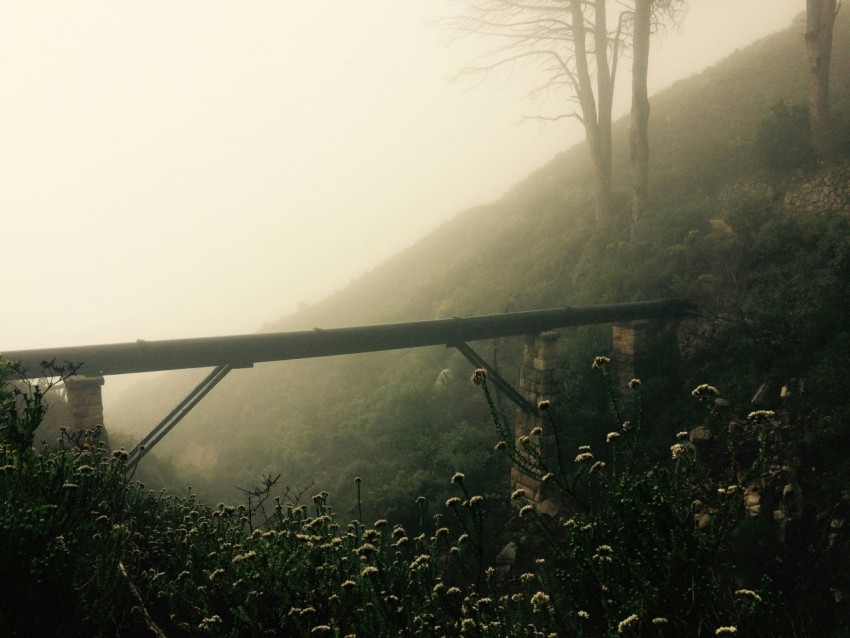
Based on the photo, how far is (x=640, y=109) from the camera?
15.6m

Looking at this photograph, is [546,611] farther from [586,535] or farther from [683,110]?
[683,110]

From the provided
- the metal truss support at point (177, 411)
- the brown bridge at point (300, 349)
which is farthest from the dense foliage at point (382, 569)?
the brown bridge at point (300, 349)

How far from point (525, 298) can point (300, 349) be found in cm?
975

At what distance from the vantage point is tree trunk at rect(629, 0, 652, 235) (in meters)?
15.6

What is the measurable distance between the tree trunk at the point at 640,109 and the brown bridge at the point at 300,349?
5.23 m

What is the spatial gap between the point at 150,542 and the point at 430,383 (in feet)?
37.6

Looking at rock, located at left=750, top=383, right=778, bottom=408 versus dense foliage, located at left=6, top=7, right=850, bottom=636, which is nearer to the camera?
dense foliage, located at left=6, top=7, right=850, bottom=636

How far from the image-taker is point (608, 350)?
12.6 meters

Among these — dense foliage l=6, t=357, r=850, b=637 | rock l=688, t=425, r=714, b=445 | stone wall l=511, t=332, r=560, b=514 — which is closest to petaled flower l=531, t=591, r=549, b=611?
dense foliage l=6, t=357, r=850, b=637

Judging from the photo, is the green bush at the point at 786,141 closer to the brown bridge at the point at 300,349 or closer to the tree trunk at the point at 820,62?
the tree trunk at the point at 820,62

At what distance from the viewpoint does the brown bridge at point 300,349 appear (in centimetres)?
719

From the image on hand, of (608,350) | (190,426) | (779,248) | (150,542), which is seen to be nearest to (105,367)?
(150,542)

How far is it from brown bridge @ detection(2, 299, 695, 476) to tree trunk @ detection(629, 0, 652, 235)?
5234 mm

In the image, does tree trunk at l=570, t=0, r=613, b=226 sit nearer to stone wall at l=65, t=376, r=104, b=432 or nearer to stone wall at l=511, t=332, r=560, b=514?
stone wall at l=511, t=332, r=560, b=514
